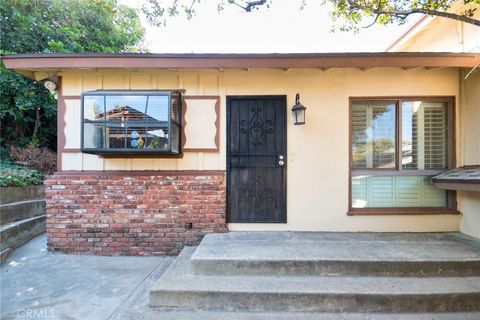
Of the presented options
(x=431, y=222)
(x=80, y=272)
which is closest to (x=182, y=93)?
(x=80, y=272)

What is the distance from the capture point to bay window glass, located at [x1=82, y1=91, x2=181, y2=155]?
373 centimetres

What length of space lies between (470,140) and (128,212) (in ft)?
17.4

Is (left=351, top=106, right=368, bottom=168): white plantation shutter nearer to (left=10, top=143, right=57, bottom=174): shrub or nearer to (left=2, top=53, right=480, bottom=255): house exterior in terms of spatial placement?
(left=2, top=53, right=480, bottom=255): house exterior

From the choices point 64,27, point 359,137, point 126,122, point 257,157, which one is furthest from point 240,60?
point 64,27

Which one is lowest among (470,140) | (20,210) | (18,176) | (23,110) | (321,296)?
(321,296)

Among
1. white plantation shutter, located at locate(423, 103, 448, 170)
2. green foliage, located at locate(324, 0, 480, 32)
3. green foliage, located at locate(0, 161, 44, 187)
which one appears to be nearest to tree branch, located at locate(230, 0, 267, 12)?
green foliage, located at locate(324, 0, 480, 32)

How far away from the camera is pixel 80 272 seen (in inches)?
137

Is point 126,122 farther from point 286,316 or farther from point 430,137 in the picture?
point 430,137

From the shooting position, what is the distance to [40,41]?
293 inches

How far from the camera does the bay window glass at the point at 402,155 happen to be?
4137 millimetres

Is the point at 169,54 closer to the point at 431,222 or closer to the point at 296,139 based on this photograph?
the point at 296,139

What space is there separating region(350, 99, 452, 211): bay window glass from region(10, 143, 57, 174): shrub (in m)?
6.96

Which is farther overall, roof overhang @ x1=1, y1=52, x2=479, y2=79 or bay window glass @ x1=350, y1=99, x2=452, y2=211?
bay window glass @ x1=350, y1=99, x2=452, y2=211

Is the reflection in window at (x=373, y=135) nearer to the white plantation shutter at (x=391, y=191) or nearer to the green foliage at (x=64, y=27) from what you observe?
the white plantation shutter at (x=391, y=191)
